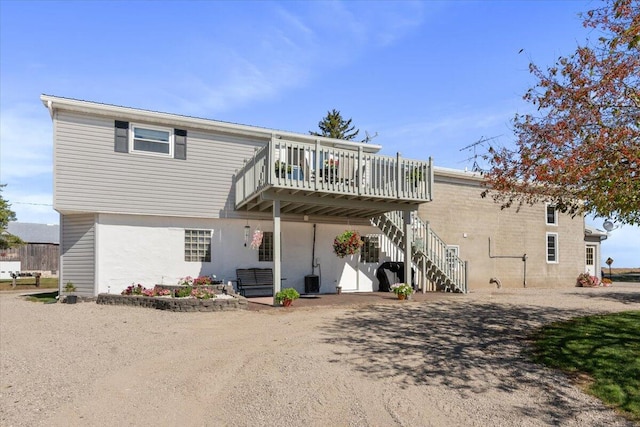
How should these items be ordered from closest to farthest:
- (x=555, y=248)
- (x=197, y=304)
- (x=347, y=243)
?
(x=197, y=304) → (x=347, y=243) → (x=555, y=248)

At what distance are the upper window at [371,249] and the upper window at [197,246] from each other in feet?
19.0

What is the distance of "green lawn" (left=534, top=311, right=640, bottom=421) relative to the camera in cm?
540

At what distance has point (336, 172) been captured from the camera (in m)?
12.6

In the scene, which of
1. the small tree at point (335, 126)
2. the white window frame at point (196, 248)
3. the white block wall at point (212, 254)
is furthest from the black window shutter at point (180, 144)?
the small tree at point (335, 126)

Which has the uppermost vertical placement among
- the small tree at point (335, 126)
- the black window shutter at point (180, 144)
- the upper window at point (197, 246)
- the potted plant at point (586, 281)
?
the small tree at point (335, 126)

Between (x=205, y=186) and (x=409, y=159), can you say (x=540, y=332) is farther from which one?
(x=205, y=186)

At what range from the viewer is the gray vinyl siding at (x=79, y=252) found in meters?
13.7

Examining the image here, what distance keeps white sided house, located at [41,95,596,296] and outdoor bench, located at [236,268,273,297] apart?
36 cm

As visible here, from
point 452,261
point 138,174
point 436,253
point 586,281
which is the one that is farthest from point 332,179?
point 586,281

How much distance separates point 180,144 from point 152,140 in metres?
0.86

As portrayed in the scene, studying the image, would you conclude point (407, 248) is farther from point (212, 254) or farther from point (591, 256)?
point (591, 256)

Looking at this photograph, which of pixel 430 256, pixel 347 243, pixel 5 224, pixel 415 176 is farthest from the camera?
pixel 5 224

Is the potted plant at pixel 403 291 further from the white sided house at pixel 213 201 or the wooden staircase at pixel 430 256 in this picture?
the wooden staircase at pixel 430 256

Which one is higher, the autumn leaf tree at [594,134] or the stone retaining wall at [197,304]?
the autumn leaf tree at [594,134]
